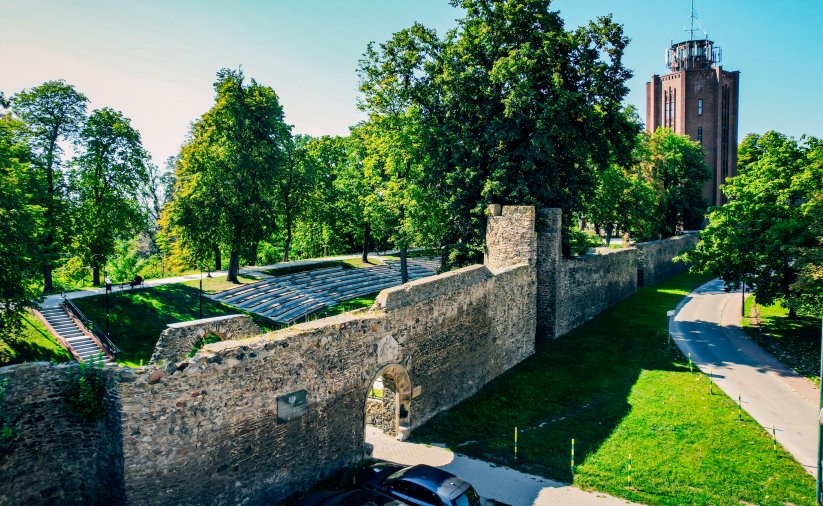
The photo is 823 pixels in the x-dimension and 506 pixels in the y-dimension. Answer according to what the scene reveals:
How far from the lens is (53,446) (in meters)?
9.73

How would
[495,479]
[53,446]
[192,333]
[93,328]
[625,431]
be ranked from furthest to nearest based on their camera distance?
[93,328] < [625,431] < [495,479] < [192,333] < [53,446]

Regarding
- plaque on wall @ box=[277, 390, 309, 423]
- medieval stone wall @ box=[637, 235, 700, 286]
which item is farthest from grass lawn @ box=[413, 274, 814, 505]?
medieval stone wall @ box=[637, 235, 700, 286]

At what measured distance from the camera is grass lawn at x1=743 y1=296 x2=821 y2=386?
21.9 metres

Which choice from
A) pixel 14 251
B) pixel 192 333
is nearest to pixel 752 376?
pixel 192 333

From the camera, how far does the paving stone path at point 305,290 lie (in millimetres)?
29984

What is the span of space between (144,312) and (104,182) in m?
9.06

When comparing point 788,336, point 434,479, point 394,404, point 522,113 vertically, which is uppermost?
point 522,113

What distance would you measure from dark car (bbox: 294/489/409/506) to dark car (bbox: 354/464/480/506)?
2.22 feet

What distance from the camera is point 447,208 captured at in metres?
25.7

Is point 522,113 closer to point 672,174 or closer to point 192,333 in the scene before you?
point 192,333

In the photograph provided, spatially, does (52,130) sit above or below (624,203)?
above

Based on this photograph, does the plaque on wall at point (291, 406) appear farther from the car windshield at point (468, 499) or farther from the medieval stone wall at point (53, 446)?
the car windshield at point (468, 499)

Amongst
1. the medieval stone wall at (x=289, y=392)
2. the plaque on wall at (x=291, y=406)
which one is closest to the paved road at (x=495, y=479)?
the medieval stone wall at (x=289, y=392)

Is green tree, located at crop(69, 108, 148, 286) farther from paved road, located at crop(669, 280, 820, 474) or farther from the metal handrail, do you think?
paved road, located at crop(669, 280, 820, 474)
